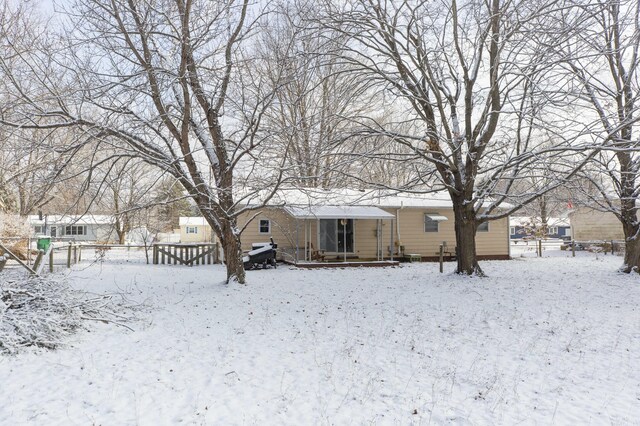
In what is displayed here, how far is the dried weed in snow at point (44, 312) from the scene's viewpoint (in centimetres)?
591

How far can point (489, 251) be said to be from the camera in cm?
2166

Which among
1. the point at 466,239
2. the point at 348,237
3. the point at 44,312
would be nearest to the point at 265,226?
the point at 348,237

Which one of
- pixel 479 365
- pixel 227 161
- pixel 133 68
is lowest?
pixel 479 365

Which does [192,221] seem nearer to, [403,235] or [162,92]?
[403,235]

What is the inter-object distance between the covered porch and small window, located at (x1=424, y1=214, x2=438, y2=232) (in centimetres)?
181

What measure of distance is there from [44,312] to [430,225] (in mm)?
17147

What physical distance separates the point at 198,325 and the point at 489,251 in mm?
17491

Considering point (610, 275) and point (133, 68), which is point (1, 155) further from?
point (610, 275)

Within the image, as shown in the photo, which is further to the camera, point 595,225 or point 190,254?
point 595,225

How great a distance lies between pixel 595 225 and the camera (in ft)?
92.8

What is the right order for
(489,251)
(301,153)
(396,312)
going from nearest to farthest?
(396,312)
(301,153)
(489,251)

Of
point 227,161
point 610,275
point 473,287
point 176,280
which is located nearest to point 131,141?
point 227,161

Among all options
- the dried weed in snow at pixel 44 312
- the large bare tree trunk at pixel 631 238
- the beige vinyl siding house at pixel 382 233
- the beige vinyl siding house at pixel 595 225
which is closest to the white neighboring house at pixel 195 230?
the beige vinyl siding house at pixel 382 233

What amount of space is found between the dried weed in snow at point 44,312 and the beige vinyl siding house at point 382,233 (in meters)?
10.7
